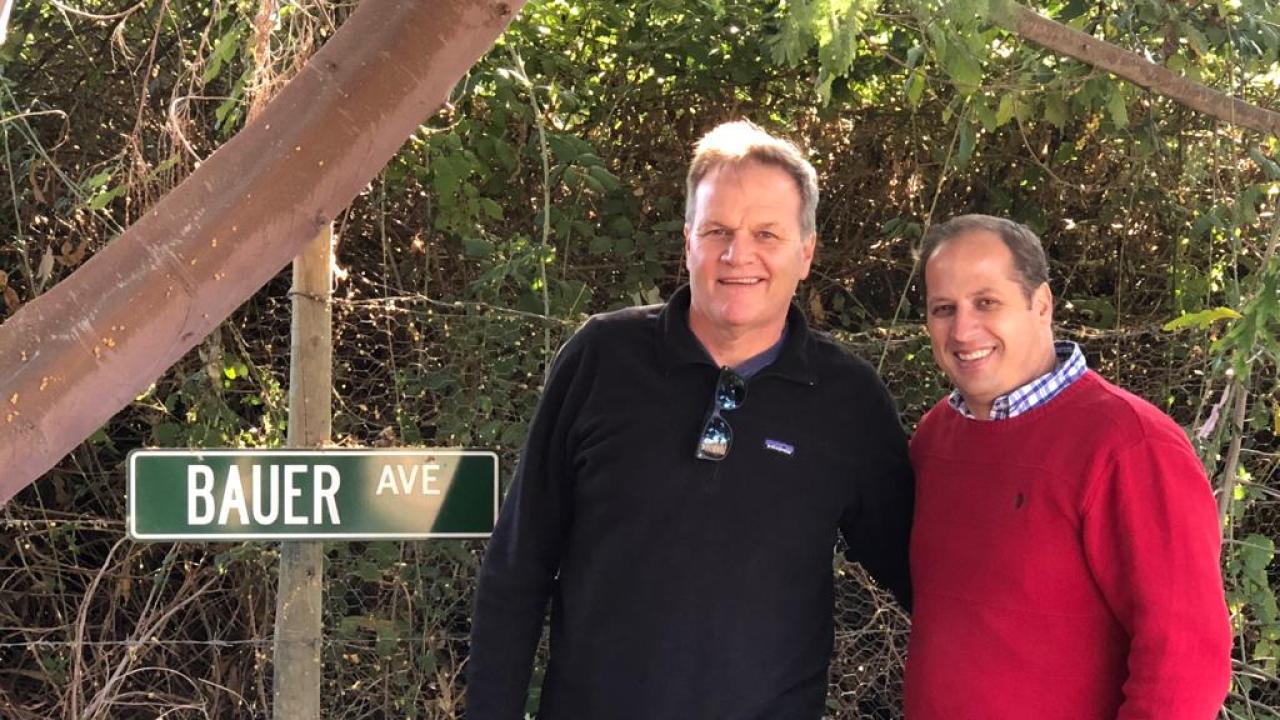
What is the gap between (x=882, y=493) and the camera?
2.41 meters

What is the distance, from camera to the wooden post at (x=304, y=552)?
2.84 meters

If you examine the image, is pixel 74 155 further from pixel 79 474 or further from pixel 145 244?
pixel 145 244

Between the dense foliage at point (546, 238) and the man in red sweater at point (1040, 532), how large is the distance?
0.93 m

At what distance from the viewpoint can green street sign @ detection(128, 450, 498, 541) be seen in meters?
2.68

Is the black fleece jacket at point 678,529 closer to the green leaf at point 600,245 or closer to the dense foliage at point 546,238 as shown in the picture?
the dense foliage at point 546,238

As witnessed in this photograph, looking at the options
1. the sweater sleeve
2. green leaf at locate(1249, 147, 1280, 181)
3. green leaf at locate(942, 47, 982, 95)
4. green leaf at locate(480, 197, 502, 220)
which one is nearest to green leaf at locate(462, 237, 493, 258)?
green leaf at locate(480, 197, 502, 220)

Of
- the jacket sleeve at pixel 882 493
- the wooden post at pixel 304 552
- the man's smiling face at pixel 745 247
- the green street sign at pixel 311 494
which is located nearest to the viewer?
the man's smiling face at pixel 745 247

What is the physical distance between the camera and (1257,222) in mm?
4012

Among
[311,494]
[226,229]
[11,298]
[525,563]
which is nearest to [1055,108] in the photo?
[525,563]

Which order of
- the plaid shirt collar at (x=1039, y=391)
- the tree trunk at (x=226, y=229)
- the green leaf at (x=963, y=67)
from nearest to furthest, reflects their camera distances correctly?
1. the tree trunk at (x=226, y=229)
2. the plaid shirt collar at (x=1039, y=391)
3. the green leaf at (x=963, y=67)

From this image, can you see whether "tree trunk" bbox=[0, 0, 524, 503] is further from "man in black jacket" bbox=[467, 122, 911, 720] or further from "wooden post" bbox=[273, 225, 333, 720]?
"wooden post" bbox=[273, 225, 333, 720]

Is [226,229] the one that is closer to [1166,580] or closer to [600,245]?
[1166,580]

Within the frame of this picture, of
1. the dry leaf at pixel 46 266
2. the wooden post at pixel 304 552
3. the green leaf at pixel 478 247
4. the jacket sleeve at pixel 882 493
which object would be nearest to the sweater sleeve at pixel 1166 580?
the jacket sleeve at pixel 882 493

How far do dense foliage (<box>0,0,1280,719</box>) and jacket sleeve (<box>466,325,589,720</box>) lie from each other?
103cm
